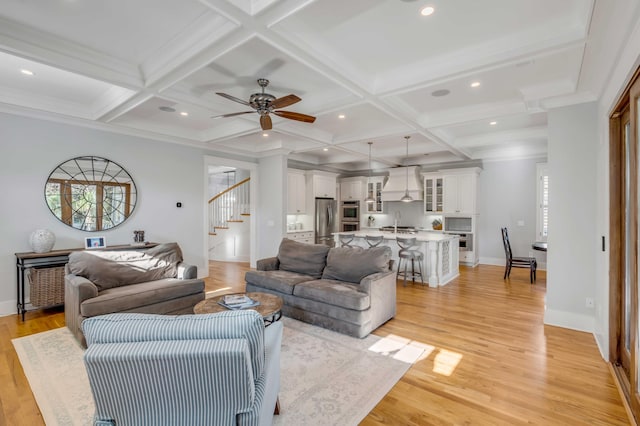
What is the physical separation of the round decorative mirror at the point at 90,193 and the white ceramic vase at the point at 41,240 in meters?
0.40

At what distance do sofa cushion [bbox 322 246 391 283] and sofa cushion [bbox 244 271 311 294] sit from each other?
374mm

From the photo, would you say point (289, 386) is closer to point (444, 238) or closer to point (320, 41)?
point (320, 41)

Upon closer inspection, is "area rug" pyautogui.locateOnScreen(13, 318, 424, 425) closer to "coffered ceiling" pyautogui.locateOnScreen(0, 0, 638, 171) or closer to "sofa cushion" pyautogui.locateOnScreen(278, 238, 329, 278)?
"sofa cushion" pyautogui.locateOnScreen(278, 238, 329, 278)

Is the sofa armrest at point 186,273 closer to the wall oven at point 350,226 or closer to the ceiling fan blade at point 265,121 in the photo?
the ceiling fan blade at point 265,121

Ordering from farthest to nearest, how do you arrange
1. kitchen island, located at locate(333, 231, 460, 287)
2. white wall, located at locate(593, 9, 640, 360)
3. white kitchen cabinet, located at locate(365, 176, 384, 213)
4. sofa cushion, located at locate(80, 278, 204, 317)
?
white kitchen cabinet, located at locate(365, 176, 384, 213)
kitchen island, located at locate(333, 231, 460, 287)
sofa cushion, located at locate(80, 278, 204, 317)
white wall, located at locate(593, 9, 640, 360)

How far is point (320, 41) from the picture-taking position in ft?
9.52

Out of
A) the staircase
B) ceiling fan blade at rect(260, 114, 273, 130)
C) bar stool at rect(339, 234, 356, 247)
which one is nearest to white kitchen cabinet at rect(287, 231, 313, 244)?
the staircase

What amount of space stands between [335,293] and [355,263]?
25.5 inches

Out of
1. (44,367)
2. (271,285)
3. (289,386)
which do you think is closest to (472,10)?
(289,386)

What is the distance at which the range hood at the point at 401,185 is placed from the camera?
8.55 m

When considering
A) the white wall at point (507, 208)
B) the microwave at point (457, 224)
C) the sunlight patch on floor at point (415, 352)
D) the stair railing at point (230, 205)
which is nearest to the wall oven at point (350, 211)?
the microwave at point (457, 224)

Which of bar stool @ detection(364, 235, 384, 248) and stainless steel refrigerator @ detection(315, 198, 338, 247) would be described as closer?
bar stool @ detection(364, 235, 384, 248)

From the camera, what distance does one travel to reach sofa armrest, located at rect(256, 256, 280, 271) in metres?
4.72

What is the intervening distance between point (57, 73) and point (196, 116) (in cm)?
184
